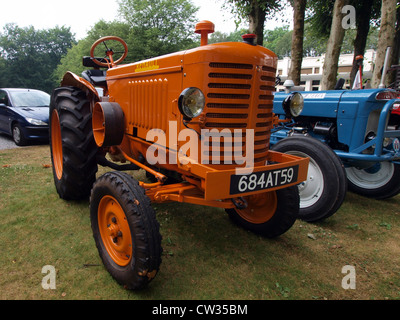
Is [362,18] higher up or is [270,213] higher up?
[362,18]

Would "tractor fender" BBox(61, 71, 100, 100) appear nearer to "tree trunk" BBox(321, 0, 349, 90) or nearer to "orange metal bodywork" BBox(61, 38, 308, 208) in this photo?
"orange metal bodywork" BBox(61, 38, 308, 208)

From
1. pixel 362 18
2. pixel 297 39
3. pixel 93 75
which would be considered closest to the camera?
pixel 93 75

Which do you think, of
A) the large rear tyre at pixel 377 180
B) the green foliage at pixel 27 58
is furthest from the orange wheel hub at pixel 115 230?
the green foliage at pixel 27 58

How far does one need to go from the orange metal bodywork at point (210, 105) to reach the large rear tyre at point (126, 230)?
24 cm

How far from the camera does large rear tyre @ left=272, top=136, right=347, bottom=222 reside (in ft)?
10.8

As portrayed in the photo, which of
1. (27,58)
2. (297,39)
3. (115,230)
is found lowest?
(115,230)

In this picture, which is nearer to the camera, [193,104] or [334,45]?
[193,104]

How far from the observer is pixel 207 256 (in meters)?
2.64

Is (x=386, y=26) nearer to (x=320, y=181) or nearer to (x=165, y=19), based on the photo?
(x=320, y=181)

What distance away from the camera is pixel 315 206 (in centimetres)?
342

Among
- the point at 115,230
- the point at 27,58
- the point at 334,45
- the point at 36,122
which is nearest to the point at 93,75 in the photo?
the point at 115,230

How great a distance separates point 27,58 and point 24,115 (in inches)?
1704
